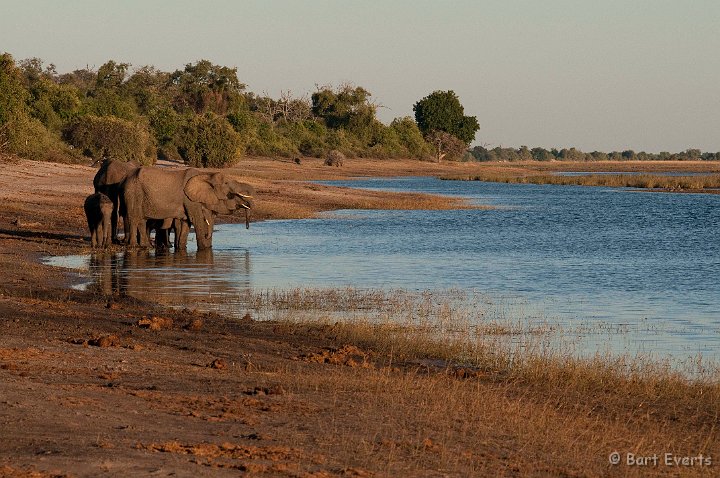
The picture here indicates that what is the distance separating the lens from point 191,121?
79438mm

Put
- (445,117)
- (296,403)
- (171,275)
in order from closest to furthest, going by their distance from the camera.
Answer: (296,403)
(171,275)
(445,117)

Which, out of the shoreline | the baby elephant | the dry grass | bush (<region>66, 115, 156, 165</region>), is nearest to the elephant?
the baby elephant

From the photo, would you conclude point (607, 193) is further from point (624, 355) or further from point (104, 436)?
point (104, 436)

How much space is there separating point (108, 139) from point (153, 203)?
38.3 m

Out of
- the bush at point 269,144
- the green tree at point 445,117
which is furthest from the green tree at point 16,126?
the green tree at point 445,117

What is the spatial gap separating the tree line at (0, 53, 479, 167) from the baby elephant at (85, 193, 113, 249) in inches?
820

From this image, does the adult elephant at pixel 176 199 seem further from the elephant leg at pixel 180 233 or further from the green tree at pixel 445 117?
the green tree at pixel 445 117

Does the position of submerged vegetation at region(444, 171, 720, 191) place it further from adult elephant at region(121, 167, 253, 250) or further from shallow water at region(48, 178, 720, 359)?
adult elephant at region(121, 167, 253, 250)

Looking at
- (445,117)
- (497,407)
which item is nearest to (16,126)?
(497,407)

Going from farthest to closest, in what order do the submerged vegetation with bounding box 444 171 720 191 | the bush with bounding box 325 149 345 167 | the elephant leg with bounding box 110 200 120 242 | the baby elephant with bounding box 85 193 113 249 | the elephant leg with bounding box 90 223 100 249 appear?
the bush with bounding box 325 149 345 167, the submerged vegetation with bounding box 444 171 720 191, the elephant leg with bounding box 110 200 120 242, the elephant leg with bounding box 90 223 100 249, the baby elephant with bounding box 85 193 113 249

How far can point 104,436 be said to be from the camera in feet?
28.6

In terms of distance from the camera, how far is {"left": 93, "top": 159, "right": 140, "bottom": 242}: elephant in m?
28.5

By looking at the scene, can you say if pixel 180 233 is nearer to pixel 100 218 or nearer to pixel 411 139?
pixel 100 218

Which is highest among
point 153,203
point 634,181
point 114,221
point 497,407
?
point 153,203
